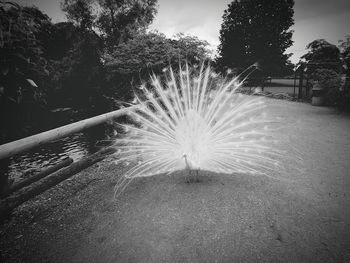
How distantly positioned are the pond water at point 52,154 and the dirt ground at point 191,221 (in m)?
3.15

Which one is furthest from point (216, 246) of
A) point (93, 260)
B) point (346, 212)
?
point (346, 212)

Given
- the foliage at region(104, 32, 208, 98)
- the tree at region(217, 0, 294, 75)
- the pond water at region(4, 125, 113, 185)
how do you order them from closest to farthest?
the foliage at region(104, 32, 208, 98) < the pond water at region(4, 125, 113, 185) < the tree at region(217, 0, 294, 75)

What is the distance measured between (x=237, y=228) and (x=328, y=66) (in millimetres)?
11856

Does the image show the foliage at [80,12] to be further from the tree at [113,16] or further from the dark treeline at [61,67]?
the dark treeline at [61,67]

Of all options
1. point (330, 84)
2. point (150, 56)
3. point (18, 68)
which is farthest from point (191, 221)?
point (330, 84)

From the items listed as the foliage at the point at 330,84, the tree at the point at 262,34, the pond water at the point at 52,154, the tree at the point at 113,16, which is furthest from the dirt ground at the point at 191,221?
the tree at the point at 262,34

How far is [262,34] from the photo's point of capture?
26062 mm

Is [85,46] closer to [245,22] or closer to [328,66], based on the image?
[328,66]

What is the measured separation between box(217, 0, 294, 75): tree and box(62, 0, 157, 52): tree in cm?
1243

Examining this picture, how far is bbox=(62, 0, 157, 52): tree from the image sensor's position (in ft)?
68.3

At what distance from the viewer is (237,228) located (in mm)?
2178

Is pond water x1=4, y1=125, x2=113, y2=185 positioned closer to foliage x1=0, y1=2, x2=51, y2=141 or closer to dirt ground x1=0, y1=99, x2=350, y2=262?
foliage x1=0, y1=2, x2=51, y2=141

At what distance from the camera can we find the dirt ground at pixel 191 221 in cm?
192

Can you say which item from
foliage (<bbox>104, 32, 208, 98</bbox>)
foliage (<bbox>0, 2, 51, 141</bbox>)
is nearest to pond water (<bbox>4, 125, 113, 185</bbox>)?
foliage (<bbox>104, 32, 208, 98</bbox>)
